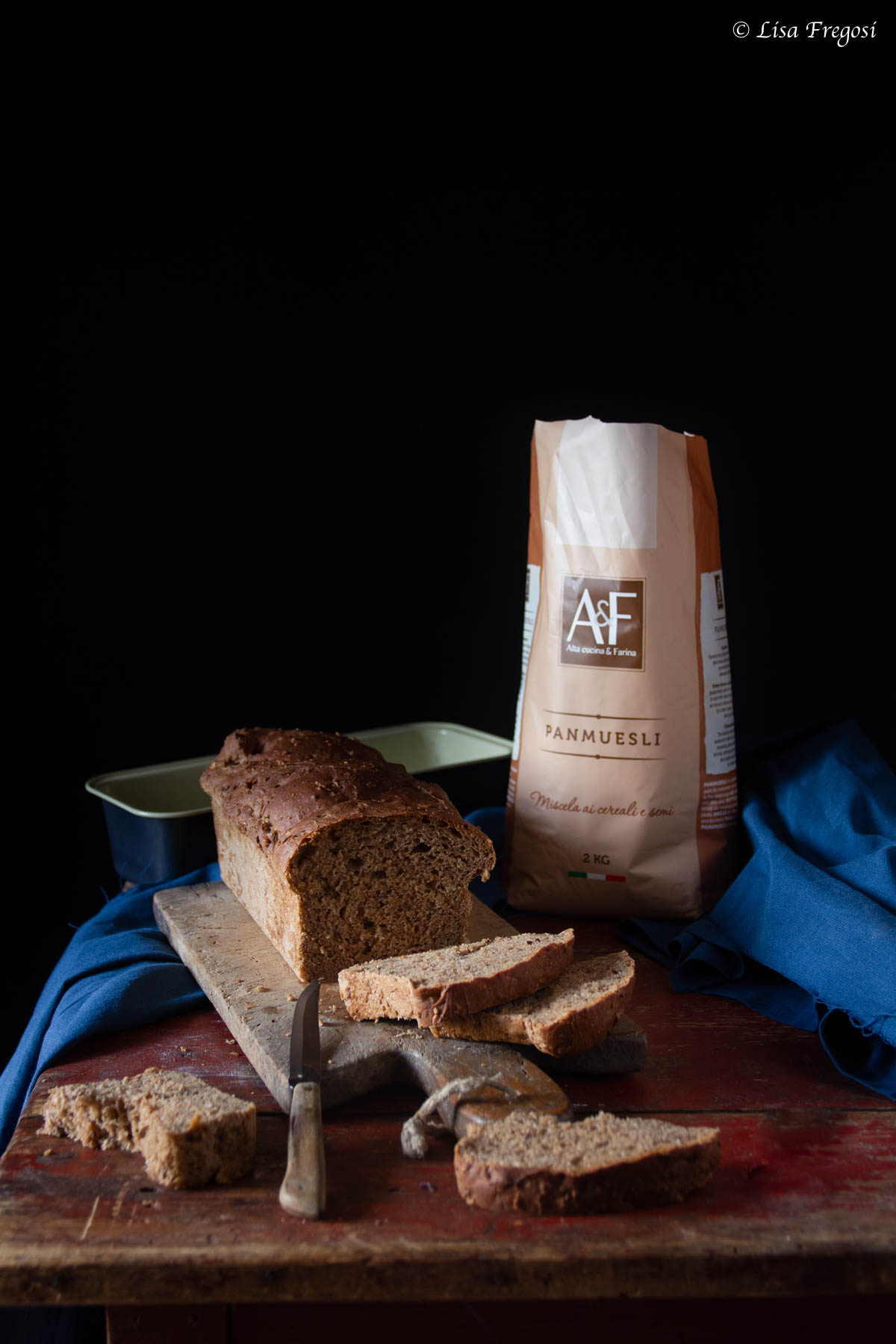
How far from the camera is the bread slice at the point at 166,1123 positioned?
122 centimetres

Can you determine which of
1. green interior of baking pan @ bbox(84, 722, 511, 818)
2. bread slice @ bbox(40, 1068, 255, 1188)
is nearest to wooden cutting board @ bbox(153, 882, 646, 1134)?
bread slice @ bbox(40, 1068, 255, 1188)

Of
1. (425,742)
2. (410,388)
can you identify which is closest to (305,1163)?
(425,742)

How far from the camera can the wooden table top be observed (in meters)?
1.10

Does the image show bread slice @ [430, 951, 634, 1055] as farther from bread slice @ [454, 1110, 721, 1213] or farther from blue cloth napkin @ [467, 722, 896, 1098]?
blue cloth napkin @ [467, 722, 896, 1098]

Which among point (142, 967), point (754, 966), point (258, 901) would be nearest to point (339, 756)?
point (258, 901)

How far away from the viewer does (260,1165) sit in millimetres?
1272

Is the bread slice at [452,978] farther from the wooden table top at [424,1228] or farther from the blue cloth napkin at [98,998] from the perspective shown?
the blue cloth napkin at [98,998]

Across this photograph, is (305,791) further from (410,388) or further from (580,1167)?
(410,388)

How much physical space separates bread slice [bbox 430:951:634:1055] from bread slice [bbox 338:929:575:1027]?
2 centimetres

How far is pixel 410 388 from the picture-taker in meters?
2.76

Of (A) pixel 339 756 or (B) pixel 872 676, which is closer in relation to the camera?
(A) pixel 339 756

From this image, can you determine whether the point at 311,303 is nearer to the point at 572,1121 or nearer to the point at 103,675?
the point at 103,675

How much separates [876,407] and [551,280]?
842 millimetres

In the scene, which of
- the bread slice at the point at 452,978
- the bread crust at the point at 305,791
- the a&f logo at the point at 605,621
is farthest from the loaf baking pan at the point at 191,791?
the bread slice at the point at 452,978
